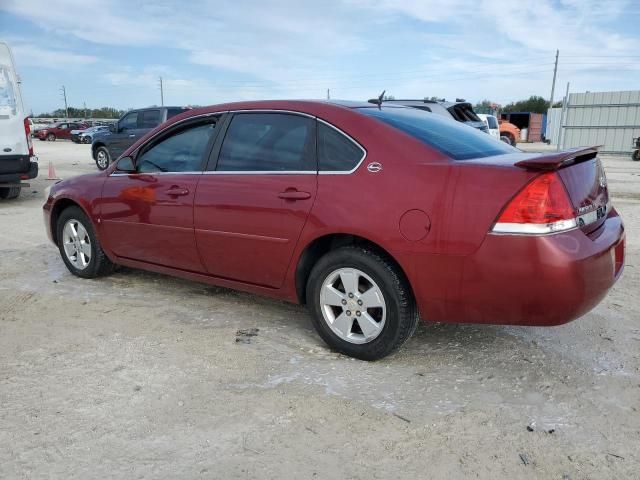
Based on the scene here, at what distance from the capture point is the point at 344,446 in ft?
8.41

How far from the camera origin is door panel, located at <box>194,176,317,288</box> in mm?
3539

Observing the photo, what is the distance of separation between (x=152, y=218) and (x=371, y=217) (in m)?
2.03

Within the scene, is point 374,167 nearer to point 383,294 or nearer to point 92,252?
point 383,294

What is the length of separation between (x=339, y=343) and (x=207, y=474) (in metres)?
1.32

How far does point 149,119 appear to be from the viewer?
52.1 ft

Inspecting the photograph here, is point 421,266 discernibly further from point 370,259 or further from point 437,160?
point 437,160

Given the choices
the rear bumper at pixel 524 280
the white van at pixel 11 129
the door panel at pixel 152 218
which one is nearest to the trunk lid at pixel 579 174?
the rear bumper at pixel 524 280

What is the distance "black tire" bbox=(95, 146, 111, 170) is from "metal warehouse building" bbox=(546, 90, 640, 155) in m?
17.6

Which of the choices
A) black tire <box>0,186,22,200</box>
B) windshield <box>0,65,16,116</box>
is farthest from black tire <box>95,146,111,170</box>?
windshield <box>0,65,16,116</box>

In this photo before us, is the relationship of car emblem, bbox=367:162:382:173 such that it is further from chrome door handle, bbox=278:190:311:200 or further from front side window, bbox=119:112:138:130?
front side window, bbox=119:112:138:130

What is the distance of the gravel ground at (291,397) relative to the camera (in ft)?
8.05

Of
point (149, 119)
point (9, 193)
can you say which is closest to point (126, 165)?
point (9, 193)

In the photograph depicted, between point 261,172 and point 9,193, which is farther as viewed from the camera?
point 9,193

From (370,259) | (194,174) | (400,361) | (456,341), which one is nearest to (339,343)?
(400,361)
